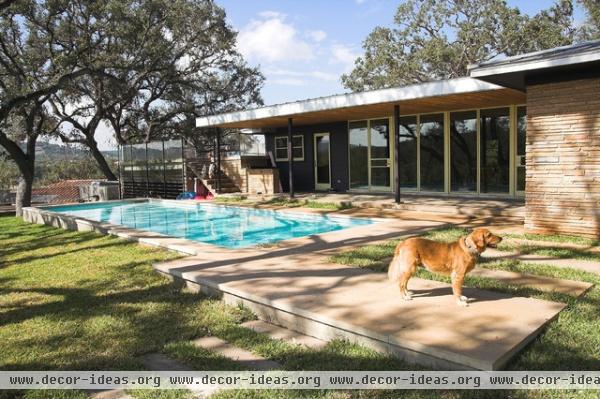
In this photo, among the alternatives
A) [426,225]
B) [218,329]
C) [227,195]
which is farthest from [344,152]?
[218,329]

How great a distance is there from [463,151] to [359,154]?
3353 millimetres

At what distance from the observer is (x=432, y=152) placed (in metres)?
12.3

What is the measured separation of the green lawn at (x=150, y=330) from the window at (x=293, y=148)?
33.5ft

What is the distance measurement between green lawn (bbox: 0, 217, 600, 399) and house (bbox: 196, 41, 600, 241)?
7.78ft

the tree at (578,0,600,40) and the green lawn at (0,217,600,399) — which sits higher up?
the tree at (578,0,600,40)

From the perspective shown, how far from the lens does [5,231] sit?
10547 millimetres

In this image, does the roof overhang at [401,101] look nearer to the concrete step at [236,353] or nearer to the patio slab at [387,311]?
the patio slab at [387,311]

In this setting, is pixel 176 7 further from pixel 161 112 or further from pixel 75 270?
pixel 75 270

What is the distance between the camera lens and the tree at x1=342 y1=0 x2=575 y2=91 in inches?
920

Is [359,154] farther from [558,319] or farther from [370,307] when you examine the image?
[558,319]

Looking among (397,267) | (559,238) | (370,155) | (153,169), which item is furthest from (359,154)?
(397,267)

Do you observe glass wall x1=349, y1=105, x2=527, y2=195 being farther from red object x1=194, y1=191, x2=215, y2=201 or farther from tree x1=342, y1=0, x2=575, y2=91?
tree x1=342, y1=0, x2=575, y2=91

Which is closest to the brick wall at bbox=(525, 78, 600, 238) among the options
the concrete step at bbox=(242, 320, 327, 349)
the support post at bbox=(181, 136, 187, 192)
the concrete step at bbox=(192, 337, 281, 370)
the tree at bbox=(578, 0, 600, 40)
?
the concrete step at bbox=(242, 320, 327, 349)

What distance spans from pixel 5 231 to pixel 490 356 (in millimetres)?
11243
